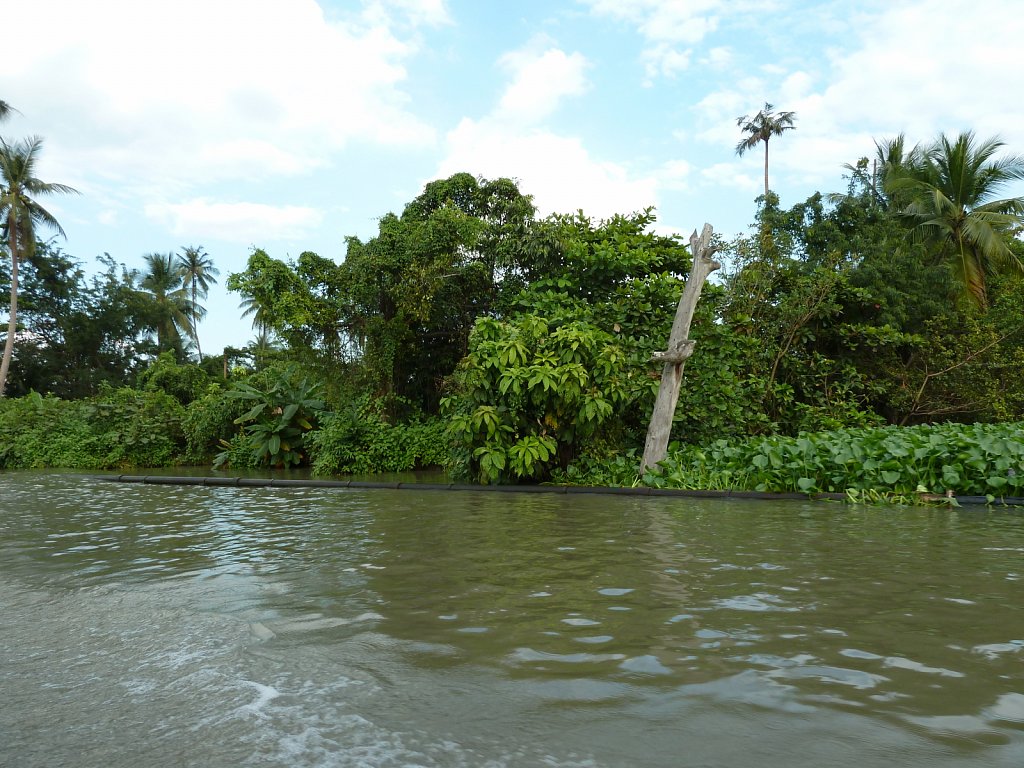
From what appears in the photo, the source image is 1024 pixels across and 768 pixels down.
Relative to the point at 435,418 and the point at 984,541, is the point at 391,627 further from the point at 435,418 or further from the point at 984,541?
the point at 435,418

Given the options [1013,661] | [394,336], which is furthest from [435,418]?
[1013,661]

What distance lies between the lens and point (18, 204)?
25.4m

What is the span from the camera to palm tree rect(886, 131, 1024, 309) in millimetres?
18391

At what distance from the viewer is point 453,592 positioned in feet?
11.7

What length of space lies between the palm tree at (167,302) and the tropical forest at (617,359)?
1584 centimetres

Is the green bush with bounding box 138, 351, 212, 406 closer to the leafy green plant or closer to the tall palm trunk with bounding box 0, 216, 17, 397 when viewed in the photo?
the leafy green plant

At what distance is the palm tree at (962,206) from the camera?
1839 centimetres

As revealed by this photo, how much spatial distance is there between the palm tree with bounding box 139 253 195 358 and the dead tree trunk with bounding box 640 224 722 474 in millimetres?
29981

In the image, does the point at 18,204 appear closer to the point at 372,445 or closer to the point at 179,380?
the point at 179,380

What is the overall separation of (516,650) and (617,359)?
7.07 meters

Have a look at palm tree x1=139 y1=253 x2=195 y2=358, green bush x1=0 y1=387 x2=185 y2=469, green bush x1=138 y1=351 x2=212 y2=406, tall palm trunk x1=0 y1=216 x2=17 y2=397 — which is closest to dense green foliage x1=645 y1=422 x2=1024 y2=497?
green bush x1=0 y1=387 x2=185 y2=469

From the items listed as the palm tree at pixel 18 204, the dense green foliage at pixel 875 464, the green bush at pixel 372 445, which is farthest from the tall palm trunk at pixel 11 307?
the dense green foliage at pixel 875 464

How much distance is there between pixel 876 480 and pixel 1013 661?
5712mm

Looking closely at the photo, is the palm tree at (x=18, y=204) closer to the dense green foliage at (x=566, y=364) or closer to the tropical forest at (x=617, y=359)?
the tropical forest at (x=617, y=359)
